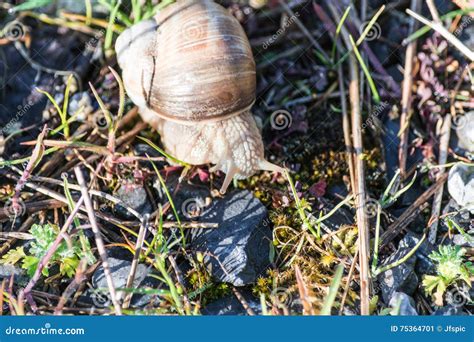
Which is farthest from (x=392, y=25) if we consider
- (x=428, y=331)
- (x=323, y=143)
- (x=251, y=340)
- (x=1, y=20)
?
(x=1, y=20)

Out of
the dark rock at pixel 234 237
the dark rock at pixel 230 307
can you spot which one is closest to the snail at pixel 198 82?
the dark rock at pixel 234 237

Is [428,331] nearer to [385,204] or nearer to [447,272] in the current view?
[447,272]
